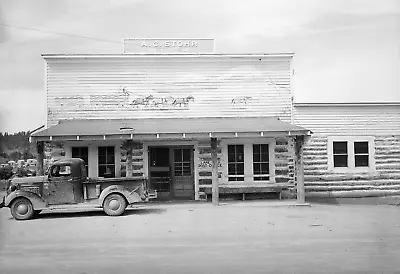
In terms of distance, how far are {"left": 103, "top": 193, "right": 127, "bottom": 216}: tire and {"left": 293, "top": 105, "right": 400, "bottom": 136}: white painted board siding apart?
17.7 feet

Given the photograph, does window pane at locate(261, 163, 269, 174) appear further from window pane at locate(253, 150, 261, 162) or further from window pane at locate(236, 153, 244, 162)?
window pane at locate(236, 153, 244, 162)

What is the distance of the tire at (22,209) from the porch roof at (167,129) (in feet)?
4.56

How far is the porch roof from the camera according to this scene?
11.2 m

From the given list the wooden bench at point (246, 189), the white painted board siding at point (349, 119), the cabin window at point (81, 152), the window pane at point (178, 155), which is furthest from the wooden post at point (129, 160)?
the white painted board siding at point (349, 119)

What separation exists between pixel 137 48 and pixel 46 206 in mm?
4652

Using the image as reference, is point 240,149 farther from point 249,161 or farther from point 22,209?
point 22,209

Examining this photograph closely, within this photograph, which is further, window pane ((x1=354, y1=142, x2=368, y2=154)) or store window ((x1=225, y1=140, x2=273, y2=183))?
window pane ((x1=354, y1=142, x2=368, y2=154))

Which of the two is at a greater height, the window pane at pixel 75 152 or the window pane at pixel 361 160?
the window pane at pixel 75 152

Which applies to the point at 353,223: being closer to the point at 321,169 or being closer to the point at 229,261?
the point at 229,261

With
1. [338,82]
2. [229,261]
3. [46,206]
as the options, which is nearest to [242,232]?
[229,261]

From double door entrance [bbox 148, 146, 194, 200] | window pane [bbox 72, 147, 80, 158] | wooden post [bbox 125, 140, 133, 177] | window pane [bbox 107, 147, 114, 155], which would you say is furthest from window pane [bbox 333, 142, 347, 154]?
window pane [bbox 72, 147, 80, 158]

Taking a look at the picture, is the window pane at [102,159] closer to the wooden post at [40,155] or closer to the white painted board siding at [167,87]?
the white painted board siding at [167,87]

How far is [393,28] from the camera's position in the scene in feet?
21.9

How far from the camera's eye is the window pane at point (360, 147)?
1330 cm
